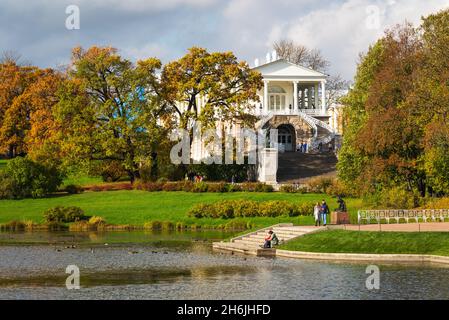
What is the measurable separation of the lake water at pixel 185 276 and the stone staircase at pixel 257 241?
128 centimetres

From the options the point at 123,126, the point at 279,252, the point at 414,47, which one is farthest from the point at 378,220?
the point at 123,126

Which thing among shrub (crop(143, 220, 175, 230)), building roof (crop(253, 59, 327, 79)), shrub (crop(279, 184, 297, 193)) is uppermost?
building roof (crop(253, 59, 327, 79))

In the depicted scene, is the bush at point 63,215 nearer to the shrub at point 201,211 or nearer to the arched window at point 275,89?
the shrub at point 201,211

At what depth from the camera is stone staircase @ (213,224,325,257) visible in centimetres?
4266

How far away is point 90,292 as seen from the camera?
28.4 meters

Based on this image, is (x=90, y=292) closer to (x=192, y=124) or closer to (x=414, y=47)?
(x=414, y=47)

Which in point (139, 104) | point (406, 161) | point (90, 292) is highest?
point (139, 104)

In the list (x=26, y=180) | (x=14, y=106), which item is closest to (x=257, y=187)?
(x=26, y=180)

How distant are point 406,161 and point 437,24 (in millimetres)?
10207

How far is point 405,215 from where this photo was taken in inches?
2009

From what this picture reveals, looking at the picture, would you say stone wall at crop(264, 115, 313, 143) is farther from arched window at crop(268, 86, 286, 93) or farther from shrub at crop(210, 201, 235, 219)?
shrub at crop(210, 201, 235, 219)

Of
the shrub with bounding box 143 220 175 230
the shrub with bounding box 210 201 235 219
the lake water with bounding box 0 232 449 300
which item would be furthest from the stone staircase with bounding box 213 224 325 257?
the shrub with bounding box 143 220 175 230

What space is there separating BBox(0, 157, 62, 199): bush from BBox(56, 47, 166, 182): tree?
3641mm

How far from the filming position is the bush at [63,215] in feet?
205
